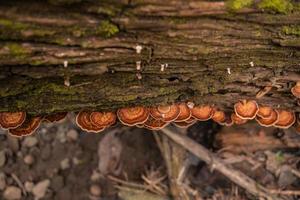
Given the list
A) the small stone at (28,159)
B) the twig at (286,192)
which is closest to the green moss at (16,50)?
the small stone at (28,159)

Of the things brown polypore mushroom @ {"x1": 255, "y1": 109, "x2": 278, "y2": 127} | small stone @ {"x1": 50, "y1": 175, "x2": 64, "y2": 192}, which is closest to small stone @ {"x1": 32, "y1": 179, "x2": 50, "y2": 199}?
small stone @ {"x1": 50, "y1": 175, "x2": 64, "y2": 192}

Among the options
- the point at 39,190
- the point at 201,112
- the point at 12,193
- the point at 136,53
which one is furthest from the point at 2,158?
the point at 136,53

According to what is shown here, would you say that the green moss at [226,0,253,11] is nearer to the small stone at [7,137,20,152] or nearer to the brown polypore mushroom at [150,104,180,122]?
the brown polypore mushroom at [150,104,180,122]

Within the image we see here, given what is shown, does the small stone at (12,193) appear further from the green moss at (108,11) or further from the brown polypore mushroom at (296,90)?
the brown polypore mushroom at (296,90)

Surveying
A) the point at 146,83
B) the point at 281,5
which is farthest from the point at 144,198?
the point at 281,5

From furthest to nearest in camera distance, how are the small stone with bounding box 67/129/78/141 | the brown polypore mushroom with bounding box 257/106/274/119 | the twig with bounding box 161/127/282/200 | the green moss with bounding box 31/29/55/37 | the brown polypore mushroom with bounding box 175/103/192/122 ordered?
the small stone with bounding box 67/129/78/141, the twig with bounding box 161/127/282/200, the brown polypore mushroom with bounding box 257/106/274/119, the brown polypore mushroom with bounding box 175/103/192/122, the green moss with bounding box 31/29/55/37
